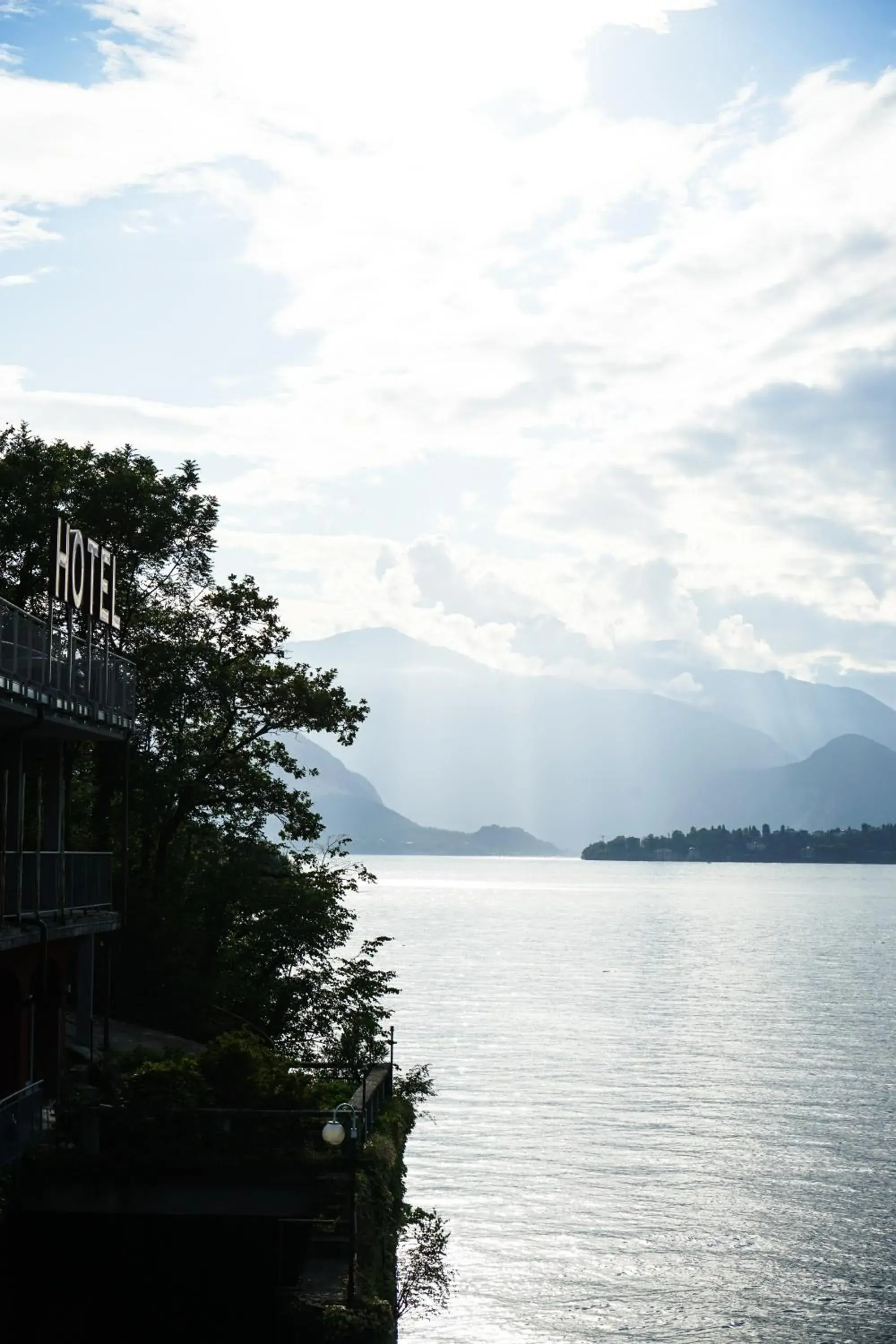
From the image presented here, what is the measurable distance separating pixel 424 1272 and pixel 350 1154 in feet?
41.2

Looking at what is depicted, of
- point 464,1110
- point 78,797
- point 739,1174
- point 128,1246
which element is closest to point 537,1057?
point 464,1110

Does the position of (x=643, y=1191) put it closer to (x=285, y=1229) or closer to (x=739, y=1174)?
(x=739, y=1174)

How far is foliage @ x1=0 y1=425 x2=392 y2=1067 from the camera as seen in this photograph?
54.8 metres

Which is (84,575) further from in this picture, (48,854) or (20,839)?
(20,839)

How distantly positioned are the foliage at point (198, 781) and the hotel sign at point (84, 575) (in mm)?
7683

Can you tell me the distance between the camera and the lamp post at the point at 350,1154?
28.4m

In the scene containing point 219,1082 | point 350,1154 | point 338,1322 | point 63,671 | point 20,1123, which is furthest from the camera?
point 63,671

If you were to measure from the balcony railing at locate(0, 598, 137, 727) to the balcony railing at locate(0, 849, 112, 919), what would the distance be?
4.03m

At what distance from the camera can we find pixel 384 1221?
3409cm

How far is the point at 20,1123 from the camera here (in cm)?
3173

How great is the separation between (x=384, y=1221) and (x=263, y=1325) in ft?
13.1

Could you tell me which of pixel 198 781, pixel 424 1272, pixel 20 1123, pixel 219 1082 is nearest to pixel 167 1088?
pixel 219 1082

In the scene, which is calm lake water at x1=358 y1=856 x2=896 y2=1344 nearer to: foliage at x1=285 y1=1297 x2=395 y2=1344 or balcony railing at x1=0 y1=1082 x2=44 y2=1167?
foliage at x1=285 y1=1297 x2=395 y2=1344

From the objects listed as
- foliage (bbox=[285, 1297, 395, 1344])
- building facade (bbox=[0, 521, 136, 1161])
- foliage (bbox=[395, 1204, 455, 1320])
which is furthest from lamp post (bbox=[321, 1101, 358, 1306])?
foliage (bbox=[395, 1204, 455, 1320])
